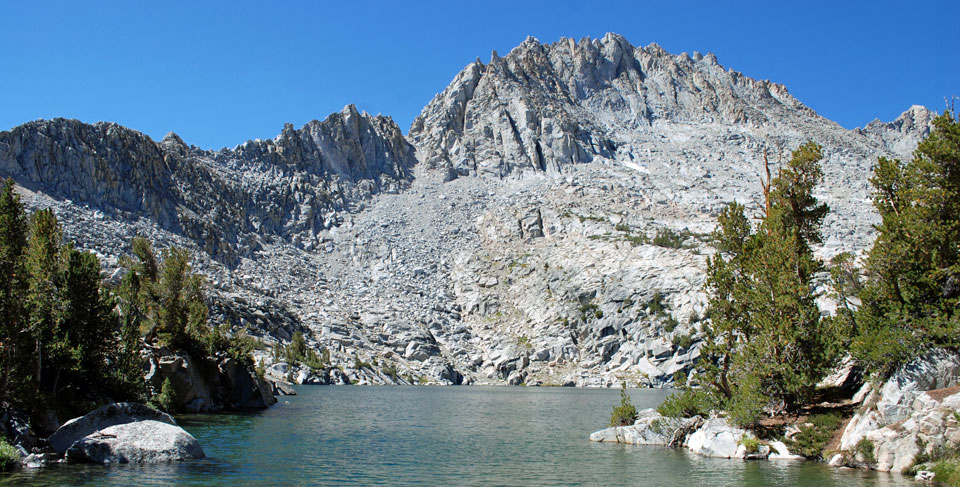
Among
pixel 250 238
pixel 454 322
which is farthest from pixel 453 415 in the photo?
pixel 250 238

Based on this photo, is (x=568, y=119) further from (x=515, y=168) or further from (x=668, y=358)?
(x=668, y=358)

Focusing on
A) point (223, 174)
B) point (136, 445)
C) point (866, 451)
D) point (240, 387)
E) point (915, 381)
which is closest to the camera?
point (866, 451)

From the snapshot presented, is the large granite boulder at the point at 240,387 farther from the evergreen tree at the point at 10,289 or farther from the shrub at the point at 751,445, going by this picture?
the shrub at the point at 751,445

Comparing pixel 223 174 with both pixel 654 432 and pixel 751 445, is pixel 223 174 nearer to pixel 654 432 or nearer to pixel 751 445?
pixel 654 432

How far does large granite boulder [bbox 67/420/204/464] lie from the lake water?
93 cm

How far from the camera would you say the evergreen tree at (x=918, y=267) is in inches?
1066

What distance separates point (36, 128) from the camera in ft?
393

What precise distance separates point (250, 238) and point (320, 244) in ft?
56.5

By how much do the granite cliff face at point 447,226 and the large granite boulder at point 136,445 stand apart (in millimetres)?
65442

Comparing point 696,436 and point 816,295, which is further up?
point 816,295

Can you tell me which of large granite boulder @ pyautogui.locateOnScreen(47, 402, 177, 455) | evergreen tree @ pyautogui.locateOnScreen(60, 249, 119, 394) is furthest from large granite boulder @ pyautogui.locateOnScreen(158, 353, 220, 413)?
large granite boulder @ pyautogui.locateOnScreen(47, 402, 177, 455)

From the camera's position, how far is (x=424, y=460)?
2838 centimetres

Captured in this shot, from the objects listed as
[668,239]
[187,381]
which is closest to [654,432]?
[187,381]

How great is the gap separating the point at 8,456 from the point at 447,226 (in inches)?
5275
